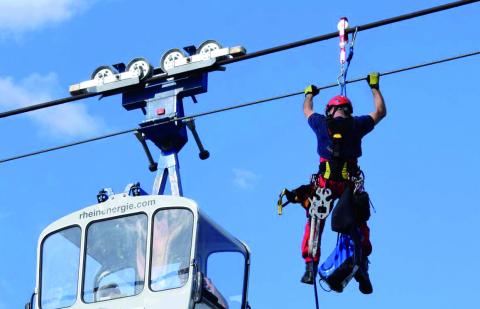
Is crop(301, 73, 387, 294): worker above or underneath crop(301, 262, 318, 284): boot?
above

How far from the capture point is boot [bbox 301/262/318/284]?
2116cm

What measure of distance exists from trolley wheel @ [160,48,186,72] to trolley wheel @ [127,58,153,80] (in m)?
0.21

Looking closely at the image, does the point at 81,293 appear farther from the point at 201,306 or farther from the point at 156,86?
the point at 156,86

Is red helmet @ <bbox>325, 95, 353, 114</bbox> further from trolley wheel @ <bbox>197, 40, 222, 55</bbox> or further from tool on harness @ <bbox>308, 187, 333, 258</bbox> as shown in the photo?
trolley wheel @ <bbox>197, 40, 222, 55</bbox>

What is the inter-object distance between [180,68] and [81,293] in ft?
10.5

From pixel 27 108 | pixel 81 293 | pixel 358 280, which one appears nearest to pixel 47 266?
pixel 81 293

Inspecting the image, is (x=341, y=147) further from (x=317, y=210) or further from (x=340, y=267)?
(x=340, y=267)

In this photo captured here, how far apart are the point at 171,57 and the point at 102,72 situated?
1.03 meters

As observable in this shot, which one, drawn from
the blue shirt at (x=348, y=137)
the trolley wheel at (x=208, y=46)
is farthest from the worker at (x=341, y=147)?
the trolley wheel at (x=208, y=46)

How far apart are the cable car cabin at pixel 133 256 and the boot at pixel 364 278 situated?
1.74 m

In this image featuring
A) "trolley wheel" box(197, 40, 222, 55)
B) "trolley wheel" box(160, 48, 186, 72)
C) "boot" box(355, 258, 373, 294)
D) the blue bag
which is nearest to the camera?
the blue bag

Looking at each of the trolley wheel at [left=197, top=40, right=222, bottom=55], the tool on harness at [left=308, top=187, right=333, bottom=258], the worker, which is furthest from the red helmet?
the trolley wheel at [left=197, top=40, right=222, bottom=55]

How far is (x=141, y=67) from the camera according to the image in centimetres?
2373

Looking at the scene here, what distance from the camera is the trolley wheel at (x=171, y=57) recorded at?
77.0 feet
